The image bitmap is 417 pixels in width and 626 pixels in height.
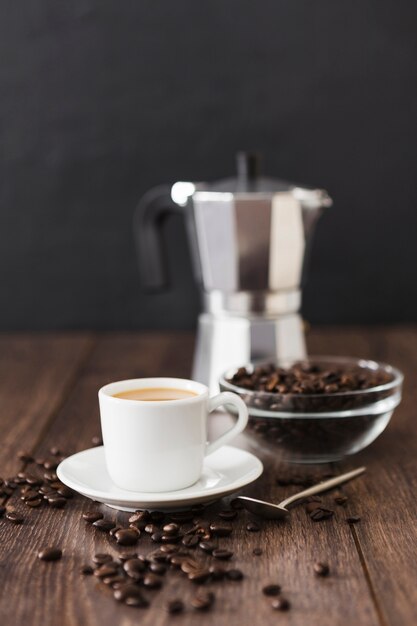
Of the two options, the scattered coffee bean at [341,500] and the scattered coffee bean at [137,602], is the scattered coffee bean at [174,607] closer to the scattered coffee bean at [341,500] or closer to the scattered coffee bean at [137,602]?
the scattered coffee bean at [137,602]

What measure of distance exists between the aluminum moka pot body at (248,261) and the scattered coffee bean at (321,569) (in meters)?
0.65

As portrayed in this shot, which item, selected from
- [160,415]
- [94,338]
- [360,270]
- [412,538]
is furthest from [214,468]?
[360,270]

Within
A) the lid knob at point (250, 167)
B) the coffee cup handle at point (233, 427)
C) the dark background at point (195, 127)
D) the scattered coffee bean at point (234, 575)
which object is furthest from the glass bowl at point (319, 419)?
the dark background at point (195, 127)

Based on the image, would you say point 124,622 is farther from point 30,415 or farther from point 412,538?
point 30,415

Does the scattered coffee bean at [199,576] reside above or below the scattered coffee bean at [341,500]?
above

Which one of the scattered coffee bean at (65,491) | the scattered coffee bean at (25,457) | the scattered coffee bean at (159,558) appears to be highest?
the scattered coffee bean at (159,558)

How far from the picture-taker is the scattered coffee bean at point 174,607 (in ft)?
2.42

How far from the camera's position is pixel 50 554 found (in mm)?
848

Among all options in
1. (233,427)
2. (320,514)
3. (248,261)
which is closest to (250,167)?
(248,261)

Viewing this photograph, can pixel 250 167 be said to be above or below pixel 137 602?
above

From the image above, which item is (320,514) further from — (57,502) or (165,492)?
(57,502)

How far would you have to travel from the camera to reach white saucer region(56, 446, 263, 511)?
0.94 metres

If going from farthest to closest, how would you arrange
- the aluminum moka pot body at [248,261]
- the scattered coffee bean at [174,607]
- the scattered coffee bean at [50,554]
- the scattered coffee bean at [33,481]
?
the aluminum moka pot body at [248,261], the scattered coffee bean at [33,481], the scattered coffee bean at [50,554], the scattered coffee bean at [174,607]

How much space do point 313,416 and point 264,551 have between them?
0.27m
